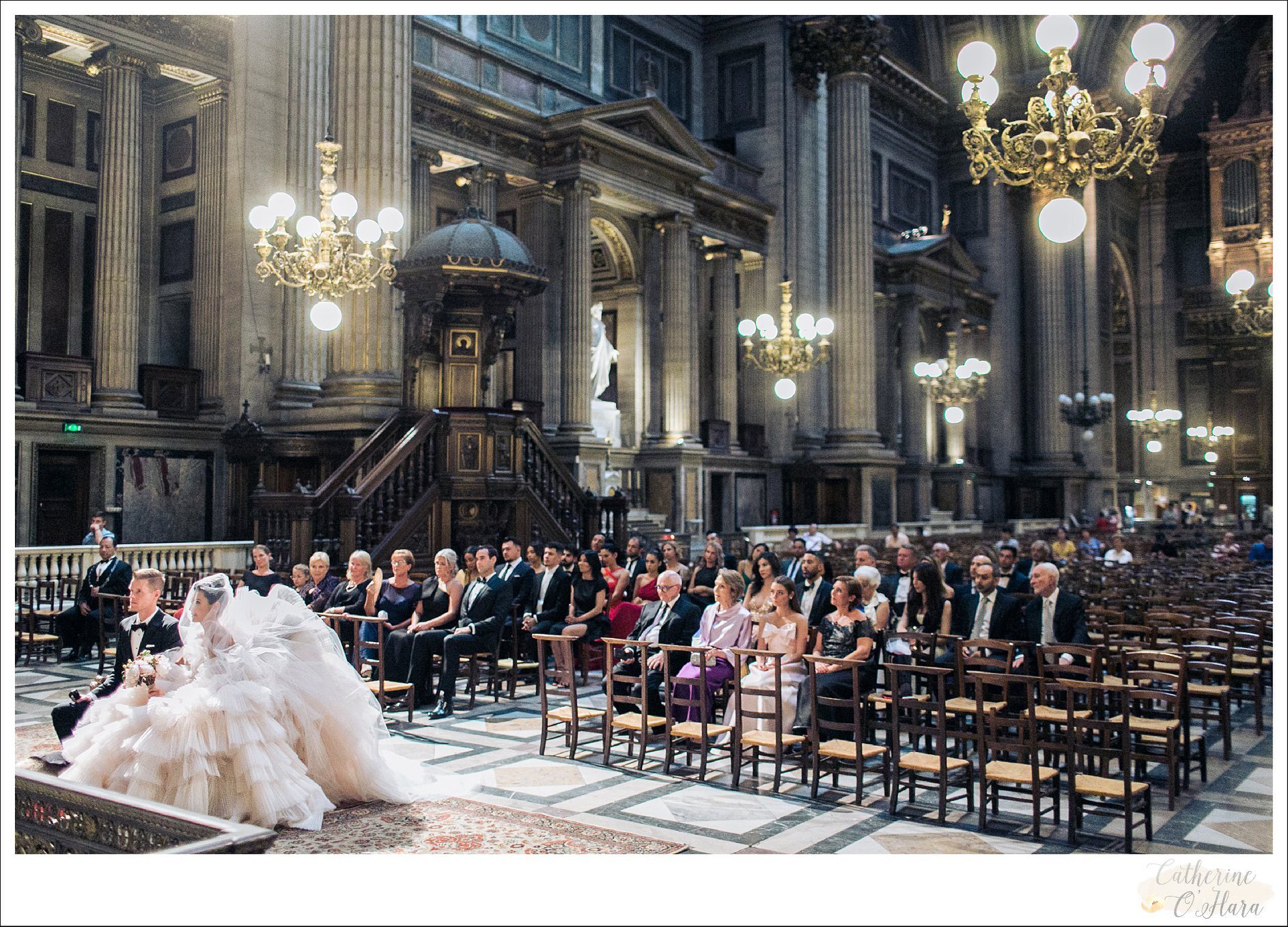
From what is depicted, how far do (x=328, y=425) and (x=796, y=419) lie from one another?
1494 cm

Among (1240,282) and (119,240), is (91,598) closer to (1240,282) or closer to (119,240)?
(119,240)

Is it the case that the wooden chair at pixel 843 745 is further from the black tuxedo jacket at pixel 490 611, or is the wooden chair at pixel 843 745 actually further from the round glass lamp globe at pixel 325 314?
the round glass lamp globe at pixel 325 314

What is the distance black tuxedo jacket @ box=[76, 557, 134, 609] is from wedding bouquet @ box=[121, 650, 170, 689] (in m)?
5.42

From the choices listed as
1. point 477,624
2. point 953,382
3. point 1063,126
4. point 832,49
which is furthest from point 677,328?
point 477,624

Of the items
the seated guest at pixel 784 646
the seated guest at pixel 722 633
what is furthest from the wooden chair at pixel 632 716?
the seated guest at pixel 784 646

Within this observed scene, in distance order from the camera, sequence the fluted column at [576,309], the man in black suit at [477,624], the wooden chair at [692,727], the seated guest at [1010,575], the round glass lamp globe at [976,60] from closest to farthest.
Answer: the wooden chair at [692,727]
the man in black suit at [477,624]
the round glass lamp globe at [976,60]
the seated guest at [1010,575]
the fluted column at [576,309]

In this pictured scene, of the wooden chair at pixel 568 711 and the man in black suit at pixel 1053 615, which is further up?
the man in black suit at pixel 1053 615

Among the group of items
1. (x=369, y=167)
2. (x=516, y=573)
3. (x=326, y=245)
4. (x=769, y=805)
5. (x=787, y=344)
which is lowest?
(x=769, y=805)

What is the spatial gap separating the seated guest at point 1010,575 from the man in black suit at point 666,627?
139 inches

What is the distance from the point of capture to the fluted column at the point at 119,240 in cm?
1515

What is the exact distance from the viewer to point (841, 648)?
293 inches

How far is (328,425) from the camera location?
14438 millimetres

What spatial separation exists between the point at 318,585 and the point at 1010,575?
6434 mm

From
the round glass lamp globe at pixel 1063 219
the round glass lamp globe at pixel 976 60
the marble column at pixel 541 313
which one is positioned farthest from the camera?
the marble column at pixel 541 313
